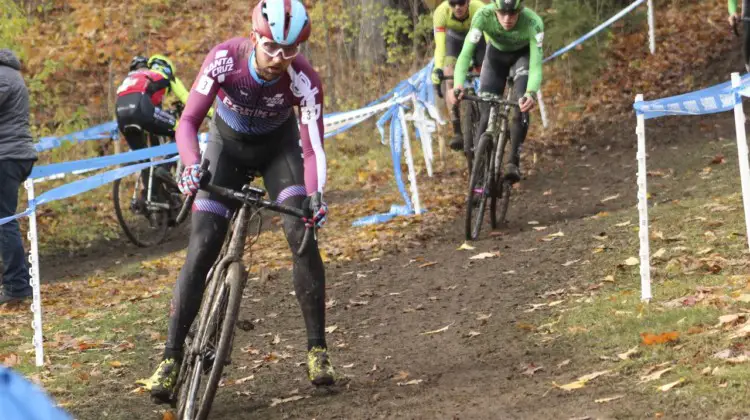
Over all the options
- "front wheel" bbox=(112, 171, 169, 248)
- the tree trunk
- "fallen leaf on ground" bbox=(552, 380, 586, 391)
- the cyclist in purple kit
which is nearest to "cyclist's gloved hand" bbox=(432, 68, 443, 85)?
"front wheel" bbox=(112, 171, 169, 248)

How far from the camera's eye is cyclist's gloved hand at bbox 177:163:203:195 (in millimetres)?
5570

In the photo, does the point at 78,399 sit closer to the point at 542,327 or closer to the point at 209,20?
the point at 542,327

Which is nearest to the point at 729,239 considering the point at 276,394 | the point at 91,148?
the point at 276,394

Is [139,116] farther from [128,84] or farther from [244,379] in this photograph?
[244,379]

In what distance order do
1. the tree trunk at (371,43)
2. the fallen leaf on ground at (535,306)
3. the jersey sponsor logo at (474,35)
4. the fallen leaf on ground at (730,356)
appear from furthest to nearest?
the tree trunk at (371,43) → the jersey sponsor logo at (474,35) → the fallen leaf on ground at (535,306) → the fallen leaf on ground at (730,356)

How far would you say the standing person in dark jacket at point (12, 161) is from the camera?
10125 mm

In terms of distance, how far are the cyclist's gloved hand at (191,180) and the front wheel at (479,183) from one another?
526 cm

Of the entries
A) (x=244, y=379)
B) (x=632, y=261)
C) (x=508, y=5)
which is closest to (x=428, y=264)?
(x=632, y=261)

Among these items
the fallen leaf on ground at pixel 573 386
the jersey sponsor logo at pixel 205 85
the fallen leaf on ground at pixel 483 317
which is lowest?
the fallen leaf on ground at pixel 483 317

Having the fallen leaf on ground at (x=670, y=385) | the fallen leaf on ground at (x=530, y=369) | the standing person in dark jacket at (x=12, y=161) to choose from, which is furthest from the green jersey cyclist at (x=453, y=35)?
the fallen leaf on ground at (x=670, y=385)

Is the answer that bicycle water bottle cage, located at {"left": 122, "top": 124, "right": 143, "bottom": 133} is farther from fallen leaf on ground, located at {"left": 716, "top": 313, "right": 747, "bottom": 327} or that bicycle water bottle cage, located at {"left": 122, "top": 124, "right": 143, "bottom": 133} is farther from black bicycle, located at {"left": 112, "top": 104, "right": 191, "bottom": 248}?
fallen leaf on ground, located at {"left": 716, "top": 313, "right": 747, "bottom": 327}

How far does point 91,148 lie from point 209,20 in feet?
17.6

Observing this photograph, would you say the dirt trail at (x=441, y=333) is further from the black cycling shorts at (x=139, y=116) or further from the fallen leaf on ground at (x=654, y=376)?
the black cycling shorts at (x=139, y=116)

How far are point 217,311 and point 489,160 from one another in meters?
5.57
